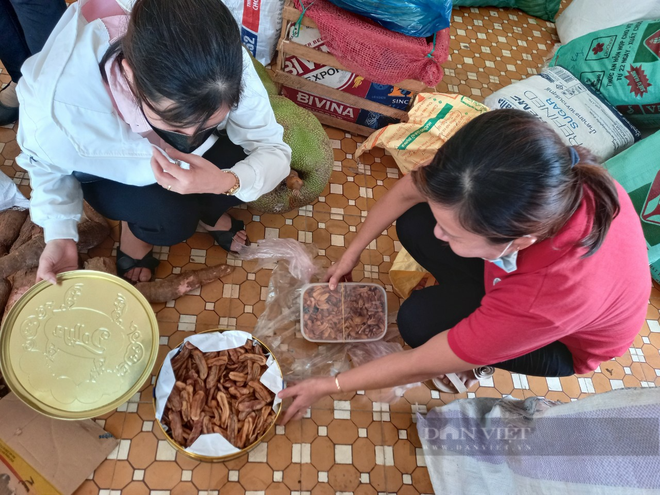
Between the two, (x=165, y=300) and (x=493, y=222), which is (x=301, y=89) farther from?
(x=493, y=222)

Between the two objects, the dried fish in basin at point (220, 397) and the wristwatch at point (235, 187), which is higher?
the wristwatch at point (235, 187)

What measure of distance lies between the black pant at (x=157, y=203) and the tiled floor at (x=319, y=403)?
0.71ft

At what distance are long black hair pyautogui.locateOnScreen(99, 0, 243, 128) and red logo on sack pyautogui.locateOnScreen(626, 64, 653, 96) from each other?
5.47 feet

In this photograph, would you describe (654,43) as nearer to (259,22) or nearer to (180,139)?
(259,22)

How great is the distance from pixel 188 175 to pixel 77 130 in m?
0.24

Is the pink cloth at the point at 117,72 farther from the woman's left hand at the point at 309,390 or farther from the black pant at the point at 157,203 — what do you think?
the woman's left hand at the point at 309,390

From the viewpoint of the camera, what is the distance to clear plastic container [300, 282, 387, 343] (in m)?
1.21

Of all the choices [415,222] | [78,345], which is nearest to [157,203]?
[78,345]

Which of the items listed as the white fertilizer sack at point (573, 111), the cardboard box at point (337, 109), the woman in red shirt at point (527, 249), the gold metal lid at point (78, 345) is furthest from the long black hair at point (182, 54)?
the white fertilizer sack at point (573, 111)

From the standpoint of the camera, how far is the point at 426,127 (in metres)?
1.51

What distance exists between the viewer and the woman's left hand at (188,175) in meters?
0.78

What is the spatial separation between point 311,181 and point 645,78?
1.36 meters

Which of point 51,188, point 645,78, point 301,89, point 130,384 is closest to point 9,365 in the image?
point 130,384

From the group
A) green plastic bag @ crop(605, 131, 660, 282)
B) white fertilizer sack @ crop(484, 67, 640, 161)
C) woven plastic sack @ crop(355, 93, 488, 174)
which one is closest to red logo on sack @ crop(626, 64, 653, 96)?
white fertilizer sack @ crop(484, 67, 640, 161)
